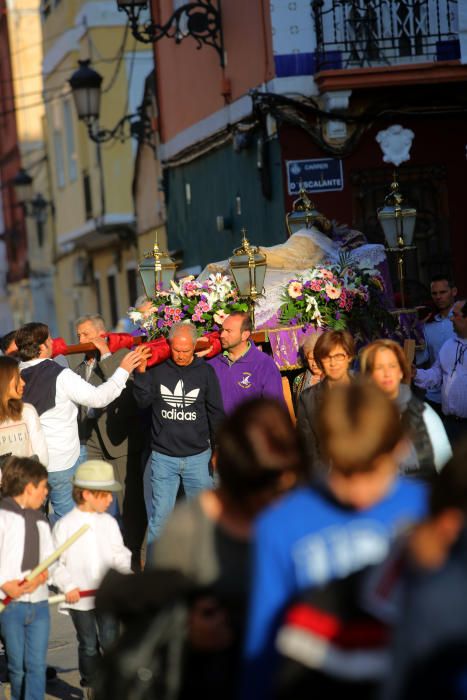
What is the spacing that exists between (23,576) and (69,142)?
1061 inches

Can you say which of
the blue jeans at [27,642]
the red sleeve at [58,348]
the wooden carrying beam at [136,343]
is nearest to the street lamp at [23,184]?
the wooden carrying beam at [136,343]

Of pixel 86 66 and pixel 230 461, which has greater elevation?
pixel 86 66

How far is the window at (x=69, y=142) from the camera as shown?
32.9m

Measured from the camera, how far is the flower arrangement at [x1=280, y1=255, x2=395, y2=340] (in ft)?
37.3

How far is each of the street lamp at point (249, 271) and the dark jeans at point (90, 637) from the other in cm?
427

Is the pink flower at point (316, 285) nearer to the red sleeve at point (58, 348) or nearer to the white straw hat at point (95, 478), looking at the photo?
the red sleeve at point (58, 348)

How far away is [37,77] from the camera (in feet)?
130

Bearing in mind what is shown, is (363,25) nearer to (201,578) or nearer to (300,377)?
(300,377)

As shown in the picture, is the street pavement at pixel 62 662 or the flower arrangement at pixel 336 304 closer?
the street pavement at pixel 62 662

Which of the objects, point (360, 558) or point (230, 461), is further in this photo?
point (230, 461)

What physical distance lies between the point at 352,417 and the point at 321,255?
27.1 feet

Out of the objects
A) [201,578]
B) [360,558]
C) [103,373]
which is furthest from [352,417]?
[103,373]

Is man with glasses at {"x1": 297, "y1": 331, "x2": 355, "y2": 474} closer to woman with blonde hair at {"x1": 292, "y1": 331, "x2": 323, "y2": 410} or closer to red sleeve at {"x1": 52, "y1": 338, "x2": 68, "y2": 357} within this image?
woman with blonde hair at {"x1": 292, "y1": 331, "x2": 323, "y2": 410}

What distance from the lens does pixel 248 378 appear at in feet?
34.8
